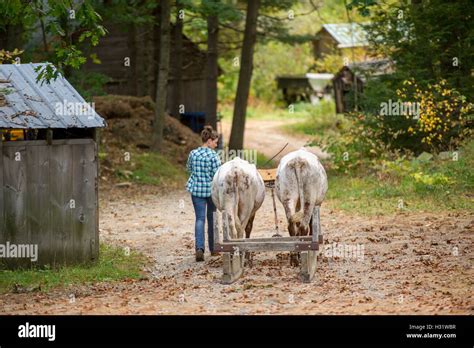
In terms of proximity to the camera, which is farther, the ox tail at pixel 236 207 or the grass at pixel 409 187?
the grass at pixel 409 187

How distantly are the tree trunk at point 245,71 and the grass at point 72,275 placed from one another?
17.1 metres

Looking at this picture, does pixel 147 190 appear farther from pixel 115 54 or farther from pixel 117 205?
pixel 115 54

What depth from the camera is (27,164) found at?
13906 millimetres

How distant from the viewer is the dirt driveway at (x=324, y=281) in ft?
35.9

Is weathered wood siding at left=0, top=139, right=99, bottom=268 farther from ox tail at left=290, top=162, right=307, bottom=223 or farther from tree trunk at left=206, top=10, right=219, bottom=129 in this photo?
tree trunk at left=206, top=10, right=219, bottom=129

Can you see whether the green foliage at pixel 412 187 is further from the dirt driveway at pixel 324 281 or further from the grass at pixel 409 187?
the dirt driveway at pixel 324 281

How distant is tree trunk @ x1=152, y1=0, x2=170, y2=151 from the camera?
28.5 metres

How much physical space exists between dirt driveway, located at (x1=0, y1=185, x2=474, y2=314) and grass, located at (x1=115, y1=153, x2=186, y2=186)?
7557 mm

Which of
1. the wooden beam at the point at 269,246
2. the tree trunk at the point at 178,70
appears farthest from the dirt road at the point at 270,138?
the wooden beam at the point at 269,246

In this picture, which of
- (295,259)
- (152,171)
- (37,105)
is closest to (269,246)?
(295,259)

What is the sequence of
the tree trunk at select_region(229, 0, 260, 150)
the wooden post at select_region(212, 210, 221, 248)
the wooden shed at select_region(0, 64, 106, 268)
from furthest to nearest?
the tree trunk at select_region(229, 0, 260, 150) < the wooden shed at select_region(0, 64, 106, 268) < the wooden post at select_region(212, 210, 221, 248)

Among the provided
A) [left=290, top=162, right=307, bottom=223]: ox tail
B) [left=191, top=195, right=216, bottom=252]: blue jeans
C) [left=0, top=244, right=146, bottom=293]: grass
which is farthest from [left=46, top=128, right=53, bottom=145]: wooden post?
[left=290, top=162, right=307, bottom=223]: ox tail

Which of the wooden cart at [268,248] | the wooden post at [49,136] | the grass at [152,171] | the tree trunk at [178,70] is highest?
the tree trunk at [178,70]
